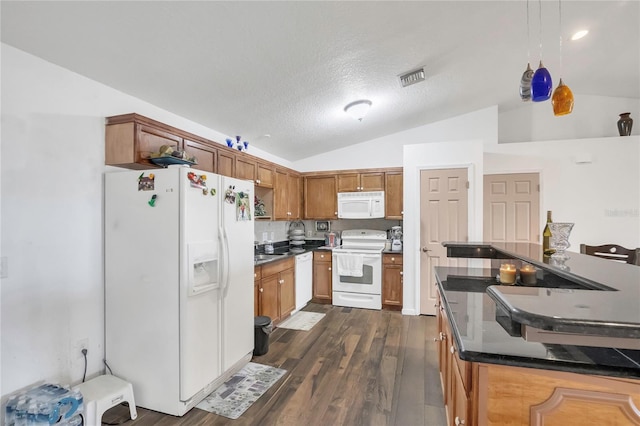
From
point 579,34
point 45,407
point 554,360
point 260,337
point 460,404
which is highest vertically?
point 579,34

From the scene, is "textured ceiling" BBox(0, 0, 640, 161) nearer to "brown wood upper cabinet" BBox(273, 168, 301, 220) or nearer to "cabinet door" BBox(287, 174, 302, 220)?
"brown wood upper cabinet" BBox(273, 168, 301, 220)

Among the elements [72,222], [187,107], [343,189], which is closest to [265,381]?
[72,222]

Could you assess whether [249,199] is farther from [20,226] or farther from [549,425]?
[549,425]

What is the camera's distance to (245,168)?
11.3ft

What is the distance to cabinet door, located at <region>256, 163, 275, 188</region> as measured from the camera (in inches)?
146

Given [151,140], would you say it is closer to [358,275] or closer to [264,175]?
[264,175]

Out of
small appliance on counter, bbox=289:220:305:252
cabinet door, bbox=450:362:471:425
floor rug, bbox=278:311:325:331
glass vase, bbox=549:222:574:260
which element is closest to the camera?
cabinet door, bbox=450:362:471:425

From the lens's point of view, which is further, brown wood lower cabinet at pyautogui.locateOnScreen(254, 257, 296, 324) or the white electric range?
the white electric range

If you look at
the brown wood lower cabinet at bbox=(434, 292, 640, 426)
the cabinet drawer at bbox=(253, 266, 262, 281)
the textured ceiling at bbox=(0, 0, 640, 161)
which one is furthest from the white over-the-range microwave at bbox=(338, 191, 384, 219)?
the brown wood lower cabinet at bbox=(434, 292, 640, 426)

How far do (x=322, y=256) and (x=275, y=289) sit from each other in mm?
1231

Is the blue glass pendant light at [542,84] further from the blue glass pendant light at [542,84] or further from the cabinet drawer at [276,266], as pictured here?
the cabinet drawer at [276,266]

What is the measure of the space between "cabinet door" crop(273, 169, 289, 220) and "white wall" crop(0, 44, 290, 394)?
219 cm

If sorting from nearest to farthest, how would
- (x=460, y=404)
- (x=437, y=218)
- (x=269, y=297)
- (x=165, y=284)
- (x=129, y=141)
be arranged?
(x=460, y=404) → (x=165, y=284) → (x=129, y=141) → (x=269, y=297) → (x=437, y=218)

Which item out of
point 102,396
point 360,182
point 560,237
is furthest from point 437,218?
point 102,396
